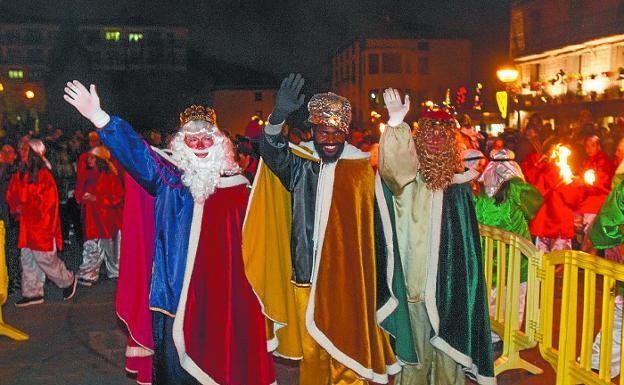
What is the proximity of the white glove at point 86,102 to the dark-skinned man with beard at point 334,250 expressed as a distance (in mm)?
1121

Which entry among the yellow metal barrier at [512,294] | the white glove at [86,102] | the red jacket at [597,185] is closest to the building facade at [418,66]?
the red jacket at [597,185]

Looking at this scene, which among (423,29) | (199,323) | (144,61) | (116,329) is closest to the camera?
(199,323)

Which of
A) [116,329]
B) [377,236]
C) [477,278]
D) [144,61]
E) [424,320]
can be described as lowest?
[116,329]

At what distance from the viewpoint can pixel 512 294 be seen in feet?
19.4

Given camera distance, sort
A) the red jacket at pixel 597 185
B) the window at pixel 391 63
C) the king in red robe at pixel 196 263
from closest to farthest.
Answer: the king in red robe at pixel 196 263 → the red jacket at pixel 597 185 → the window at pixel 391 63

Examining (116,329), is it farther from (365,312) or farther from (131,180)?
(365,312)

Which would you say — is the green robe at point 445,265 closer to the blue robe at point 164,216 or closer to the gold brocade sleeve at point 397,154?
the gold brocade sleeve at point 397,154

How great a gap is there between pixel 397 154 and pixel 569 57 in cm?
3518

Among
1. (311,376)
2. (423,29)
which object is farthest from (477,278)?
(423,29)

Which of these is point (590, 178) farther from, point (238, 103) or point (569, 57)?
point (238, 103)

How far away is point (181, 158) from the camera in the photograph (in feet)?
16.1

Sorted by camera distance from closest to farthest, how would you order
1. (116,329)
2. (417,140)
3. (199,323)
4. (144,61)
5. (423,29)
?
(199,323), (417,140), (116,329), (423,29), (144,61)

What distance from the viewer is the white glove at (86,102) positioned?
15.0 ft

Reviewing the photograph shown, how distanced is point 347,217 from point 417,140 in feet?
2.73
